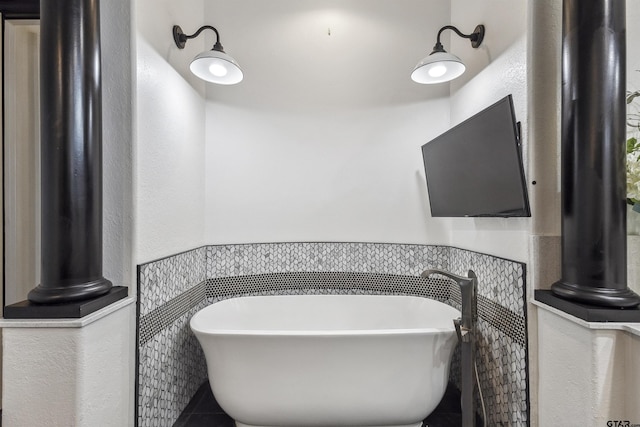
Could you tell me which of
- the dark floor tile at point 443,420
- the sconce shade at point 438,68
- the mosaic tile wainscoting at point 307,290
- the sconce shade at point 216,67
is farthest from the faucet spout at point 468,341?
the sconce shade at point 216,67

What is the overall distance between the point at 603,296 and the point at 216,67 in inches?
84.3


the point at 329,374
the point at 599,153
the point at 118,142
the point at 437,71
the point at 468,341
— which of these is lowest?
the point at 329,374

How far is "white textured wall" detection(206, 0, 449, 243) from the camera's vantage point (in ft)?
7.30

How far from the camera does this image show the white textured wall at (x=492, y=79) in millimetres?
1329

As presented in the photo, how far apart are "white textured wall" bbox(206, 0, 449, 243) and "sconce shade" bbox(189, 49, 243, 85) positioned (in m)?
0.47

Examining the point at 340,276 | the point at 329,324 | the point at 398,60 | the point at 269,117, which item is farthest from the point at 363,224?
the point at 398,60

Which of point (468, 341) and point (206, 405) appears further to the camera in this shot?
point (206, 405)

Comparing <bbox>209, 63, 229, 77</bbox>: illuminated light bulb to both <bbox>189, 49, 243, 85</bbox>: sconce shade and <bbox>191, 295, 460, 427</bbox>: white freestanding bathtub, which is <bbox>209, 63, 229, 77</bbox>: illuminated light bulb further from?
<bbox>191, 295, 460, 427</bbox>: white freestanding bathtub

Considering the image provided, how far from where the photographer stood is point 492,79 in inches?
62.6

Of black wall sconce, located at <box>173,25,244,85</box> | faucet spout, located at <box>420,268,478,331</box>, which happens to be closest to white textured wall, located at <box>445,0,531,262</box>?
faucet spout, located at <box>420,268,478,331</box>

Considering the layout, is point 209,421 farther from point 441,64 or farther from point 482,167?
point 441,64

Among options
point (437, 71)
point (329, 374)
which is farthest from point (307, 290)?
point (437, 71)

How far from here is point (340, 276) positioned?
2.22m

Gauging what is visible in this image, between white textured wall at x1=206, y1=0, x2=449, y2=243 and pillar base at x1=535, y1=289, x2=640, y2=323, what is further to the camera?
white textured wall at x1=206, y1=0, x2=449, y2=243
